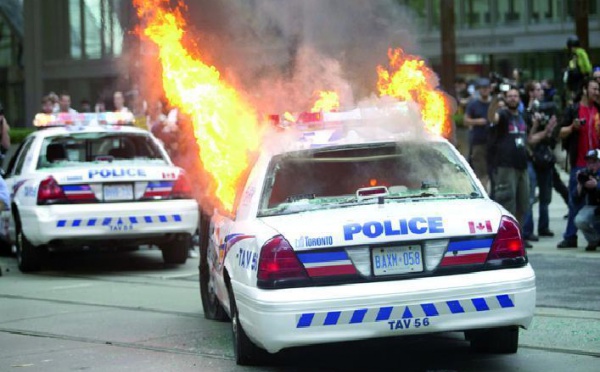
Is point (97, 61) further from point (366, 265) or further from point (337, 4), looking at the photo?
point (366, 265)

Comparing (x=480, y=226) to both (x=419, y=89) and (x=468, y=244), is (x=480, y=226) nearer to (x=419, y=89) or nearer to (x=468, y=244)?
(x=468, y=244)

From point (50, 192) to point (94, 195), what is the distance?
1.45 feet

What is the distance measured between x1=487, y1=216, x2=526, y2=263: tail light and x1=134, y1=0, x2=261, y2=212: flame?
2099 millimetres

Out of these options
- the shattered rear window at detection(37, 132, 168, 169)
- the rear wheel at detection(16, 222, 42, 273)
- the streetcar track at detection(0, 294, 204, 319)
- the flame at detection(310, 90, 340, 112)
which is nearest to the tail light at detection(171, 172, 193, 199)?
the shattered rear window at detection(37, 132, 168, 169)

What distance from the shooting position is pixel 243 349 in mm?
7062

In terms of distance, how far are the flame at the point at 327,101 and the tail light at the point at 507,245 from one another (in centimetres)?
251

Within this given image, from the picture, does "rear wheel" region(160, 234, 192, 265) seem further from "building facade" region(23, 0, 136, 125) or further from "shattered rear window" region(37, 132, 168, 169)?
"building facade" region(23, 0, 136, 125)

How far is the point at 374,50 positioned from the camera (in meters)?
10.2

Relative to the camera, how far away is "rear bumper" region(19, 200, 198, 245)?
12.2m

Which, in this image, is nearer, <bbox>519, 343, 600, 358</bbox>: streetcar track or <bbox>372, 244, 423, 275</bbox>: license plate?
<bbox>372, 244, 423, 275</bbox>: license plate

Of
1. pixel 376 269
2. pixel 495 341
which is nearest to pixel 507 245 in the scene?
pixel 376 269

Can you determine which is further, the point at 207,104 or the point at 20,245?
the point at 20,245

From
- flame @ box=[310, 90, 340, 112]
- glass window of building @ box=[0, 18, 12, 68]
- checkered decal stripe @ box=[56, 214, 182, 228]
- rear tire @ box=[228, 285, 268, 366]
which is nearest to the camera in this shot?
rear tire @ box=[228, 285, 268, 366]

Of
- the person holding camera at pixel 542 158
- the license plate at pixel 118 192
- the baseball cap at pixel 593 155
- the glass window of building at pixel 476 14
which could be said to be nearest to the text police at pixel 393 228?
Answer: the license plate at pixel 118 192
